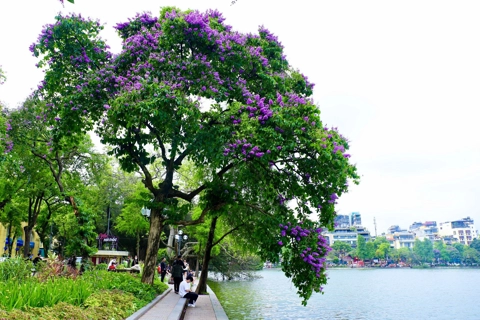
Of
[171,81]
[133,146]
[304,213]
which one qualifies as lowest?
[304,213]

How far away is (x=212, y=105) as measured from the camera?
13.9 metres

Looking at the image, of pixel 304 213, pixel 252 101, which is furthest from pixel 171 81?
pixel 304 213

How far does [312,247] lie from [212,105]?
5.87 metres

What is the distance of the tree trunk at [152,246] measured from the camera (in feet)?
51.0

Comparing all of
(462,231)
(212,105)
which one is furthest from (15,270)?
(462,231)

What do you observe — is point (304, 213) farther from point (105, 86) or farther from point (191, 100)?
point (105, 86)

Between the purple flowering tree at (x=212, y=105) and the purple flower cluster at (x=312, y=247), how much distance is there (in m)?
0.04

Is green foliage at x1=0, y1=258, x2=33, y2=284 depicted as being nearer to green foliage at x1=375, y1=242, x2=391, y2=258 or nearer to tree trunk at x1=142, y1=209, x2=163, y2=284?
tree trunk at x1=142, y1=209, x2=163, y2=284

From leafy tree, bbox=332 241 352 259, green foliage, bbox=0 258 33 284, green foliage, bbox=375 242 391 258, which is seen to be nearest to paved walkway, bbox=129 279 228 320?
green foliage, bbox=0 258 33 284

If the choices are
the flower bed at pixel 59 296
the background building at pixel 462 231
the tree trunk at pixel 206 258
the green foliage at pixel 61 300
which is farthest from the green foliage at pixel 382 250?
the green foliage at pixel 61 300

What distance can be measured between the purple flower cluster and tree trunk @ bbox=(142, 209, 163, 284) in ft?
17.5

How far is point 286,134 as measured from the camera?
38.6ft

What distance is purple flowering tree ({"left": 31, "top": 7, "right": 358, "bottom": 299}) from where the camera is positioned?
1161cm

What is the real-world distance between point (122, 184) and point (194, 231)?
1155 cm
